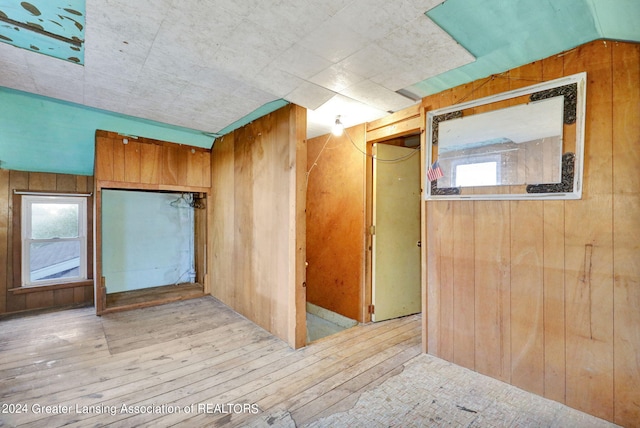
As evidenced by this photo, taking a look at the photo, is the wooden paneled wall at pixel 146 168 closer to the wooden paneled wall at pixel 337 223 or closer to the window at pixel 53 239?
the window at pixel 53 239

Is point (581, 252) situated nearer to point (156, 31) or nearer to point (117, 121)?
point (156, 31)

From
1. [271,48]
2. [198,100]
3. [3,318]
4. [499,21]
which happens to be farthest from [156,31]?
[3,318]

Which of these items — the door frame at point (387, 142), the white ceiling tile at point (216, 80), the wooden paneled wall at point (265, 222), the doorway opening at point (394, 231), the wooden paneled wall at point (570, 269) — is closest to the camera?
the wooden paneled wall at point (570, 269)

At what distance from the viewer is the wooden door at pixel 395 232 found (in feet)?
10.6

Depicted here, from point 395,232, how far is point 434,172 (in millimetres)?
1197

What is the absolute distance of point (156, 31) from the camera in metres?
1.62

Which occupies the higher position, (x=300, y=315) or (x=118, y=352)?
(x=300, y=315)

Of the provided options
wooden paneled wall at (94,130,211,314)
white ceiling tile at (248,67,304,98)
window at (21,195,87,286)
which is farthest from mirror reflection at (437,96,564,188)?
window at (21,195,87,286)

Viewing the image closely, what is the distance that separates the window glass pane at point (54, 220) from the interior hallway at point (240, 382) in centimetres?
125

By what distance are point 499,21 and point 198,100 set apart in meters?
2.41

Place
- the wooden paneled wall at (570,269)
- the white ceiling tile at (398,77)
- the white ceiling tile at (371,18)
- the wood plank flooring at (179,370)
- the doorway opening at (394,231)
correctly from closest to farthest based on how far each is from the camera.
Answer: the white ceiling tile at (371,18) < the wooden paneled wall at (570,269) < the wood plank flooring at (179,370) < the white ceiling tile at (398,77) < the doorway opening at (394,231)

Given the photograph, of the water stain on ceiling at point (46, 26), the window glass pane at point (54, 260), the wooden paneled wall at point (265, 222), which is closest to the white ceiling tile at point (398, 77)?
the wooden paneled wall at point (265, 222)

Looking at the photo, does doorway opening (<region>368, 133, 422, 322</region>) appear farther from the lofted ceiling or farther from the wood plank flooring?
the lofted ceiling

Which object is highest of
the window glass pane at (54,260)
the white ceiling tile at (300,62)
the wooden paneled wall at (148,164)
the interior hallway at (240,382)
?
the white ceiling tile at (300,62)
